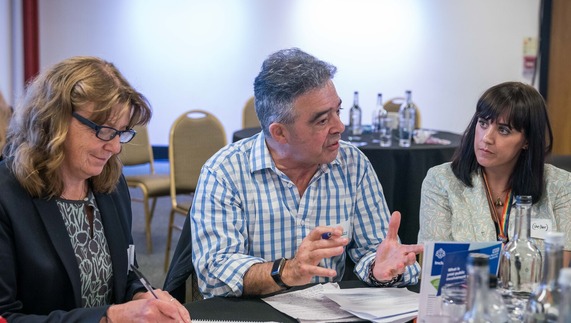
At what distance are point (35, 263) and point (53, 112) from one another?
1.23 ft

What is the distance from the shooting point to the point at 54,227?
2033 mm

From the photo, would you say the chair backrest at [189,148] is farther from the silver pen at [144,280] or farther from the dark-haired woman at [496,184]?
the silver pen at [144,280]

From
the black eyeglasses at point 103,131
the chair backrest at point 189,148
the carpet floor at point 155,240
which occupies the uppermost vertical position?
the black eyeglasses at point 103,131

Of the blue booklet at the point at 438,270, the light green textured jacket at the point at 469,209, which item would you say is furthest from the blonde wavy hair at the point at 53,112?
the light green textured jacket at the point at 469,209

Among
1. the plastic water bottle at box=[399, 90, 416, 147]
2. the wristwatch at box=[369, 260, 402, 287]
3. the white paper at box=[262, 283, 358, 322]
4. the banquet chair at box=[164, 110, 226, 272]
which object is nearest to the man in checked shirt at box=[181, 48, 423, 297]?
the wristwatch at box=[369, 260, 402, 287]

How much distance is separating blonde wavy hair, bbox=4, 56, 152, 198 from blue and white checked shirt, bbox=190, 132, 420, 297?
0.43 m

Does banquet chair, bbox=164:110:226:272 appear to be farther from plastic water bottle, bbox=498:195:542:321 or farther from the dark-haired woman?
plastic water bottle, bbox=498:195:542:321

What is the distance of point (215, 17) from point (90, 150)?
685 centimetres

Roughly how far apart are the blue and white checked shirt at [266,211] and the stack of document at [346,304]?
0.45ft

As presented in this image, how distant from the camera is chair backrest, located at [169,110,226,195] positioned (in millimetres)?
5117

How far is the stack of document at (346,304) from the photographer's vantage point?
193 centimetres

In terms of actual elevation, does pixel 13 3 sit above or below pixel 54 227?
above

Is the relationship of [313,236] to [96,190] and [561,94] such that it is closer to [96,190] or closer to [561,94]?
[96,190]

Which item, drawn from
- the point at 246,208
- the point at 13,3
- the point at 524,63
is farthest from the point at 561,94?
the point at 246,208
